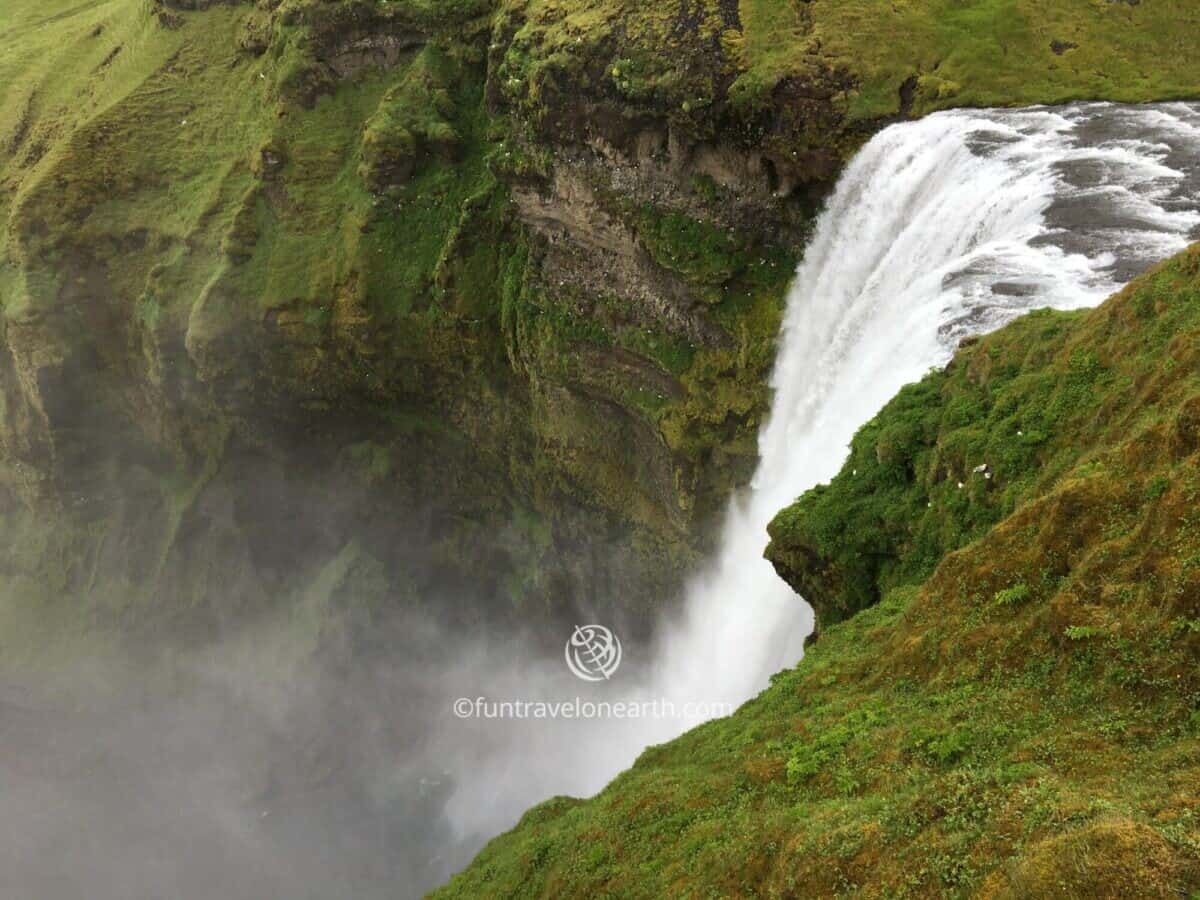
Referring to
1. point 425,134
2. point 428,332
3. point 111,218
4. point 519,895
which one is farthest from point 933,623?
point 111,218

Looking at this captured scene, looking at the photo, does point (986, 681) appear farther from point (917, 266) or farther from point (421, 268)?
point (421, 268)

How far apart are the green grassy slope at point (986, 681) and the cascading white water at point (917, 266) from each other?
2.77 meters

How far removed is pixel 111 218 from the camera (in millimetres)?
39812

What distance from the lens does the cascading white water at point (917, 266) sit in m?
15.1

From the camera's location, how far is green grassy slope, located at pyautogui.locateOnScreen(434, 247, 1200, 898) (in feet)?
21.3

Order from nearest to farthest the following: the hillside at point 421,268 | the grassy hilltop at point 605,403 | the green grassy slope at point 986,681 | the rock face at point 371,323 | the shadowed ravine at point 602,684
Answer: the green grassy slope at point 986,681, the grassy hilltop at point 605,403, the shadowed ravine at point 602,684, the hillside at point 421,268, the rock face at point 371,323

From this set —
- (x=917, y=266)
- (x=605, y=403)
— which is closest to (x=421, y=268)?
(x=605, y=403)

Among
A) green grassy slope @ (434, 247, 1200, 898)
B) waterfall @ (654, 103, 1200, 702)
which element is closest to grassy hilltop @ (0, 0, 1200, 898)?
green grassy slope @ (434, 247, 1200, 898)

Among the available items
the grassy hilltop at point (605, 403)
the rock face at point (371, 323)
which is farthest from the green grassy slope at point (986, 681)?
the rock face at point (371, 323)

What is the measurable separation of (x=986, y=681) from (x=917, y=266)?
1194cm

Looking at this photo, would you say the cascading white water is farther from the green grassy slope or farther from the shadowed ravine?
the green grassy slope

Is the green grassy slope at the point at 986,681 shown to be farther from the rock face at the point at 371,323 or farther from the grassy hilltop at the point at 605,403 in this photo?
Answer: the rock face at the point at 371,323

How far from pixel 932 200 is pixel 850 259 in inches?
132

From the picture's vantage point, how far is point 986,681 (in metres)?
8.66
